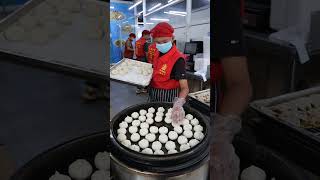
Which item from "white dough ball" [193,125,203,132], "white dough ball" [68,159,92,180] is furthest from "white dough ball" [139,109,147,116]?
"white dough ball" [68,159,92,180]

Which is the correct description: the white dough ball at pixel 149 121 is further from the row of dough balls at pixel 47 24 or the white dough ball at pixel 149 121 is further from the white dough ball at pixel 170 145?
the row of dough balls at pixel 47 24

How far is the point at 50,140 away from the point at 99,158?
A: 0.12 metres

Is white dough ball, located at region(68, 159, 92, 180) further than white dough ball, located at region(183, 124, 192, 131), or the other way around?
white dough ball, located at region(68, 159, 92, 180)

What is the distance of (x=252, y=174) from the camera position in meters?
0.73

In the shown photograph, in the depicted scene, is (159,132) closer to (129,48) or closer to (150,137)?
(150,137)

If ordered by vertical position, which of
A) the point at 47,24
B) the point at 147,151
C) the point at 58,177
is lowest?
the point at 58,177

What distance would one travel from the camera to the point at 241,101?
0.69m

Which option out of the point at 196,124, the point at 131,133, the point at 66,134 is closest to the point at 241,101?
the point at 196,124

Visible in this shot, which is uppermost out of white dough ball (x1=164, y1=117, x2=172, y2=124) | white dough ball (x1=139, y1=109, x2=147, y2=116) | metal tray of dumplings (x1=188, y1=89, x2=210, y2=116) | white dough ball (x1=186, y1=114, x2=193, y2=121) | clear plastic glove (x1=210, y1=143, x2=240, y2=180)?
metal tray of dumplings (x1=188, y1=89, x2=210, y2=116)

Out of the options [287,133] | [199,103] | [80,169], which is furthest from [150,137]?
[287,133]

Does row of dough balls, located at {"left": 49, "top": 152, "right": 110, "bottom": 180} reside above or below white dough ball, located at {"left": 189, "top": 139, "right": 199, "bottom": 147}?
below

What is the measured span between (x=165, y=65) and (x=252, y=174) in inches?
14.1

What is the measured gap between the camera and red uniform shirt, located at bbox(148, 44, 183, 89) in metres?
0.57

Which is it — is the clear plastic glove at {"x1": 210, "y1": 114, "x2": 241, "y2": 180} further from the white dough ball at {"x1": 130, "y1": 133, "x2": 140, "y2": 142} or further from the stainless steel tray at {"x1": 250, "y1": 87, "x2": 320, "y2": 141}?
the white dough ball at {"x1": 130, "y1": 133, "x2": 140, "y2": 142}
